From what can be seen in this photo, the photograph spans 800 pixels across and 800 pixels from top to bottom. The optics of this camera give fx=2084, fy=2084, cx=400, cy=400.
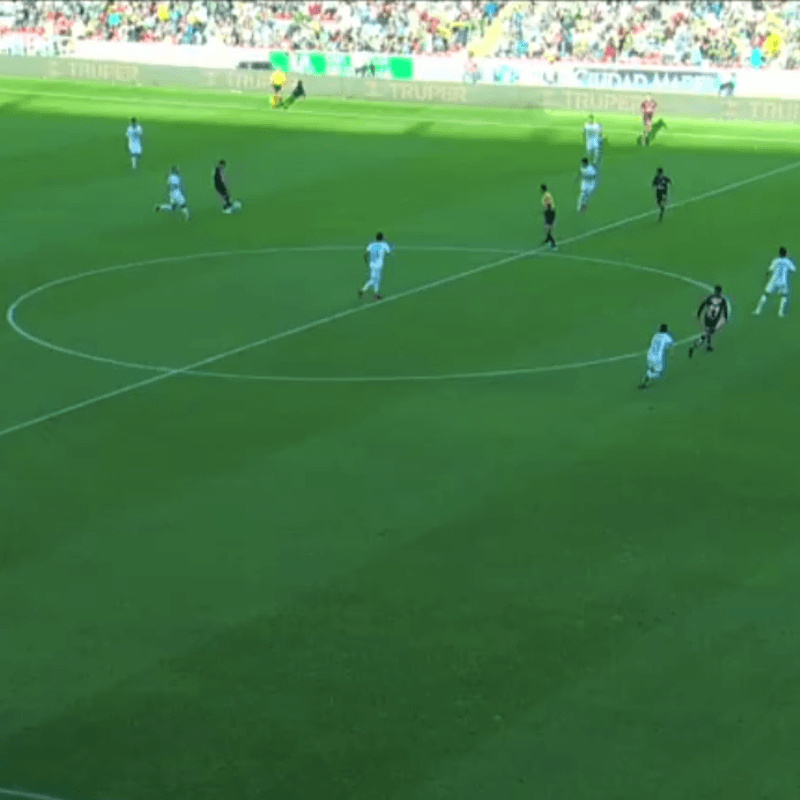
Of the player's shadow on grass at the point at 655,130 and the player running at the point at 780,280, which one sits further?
the player's shadow on grass at the point at 655,130

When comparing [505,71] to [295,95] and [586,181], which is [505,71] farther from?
[586,181]

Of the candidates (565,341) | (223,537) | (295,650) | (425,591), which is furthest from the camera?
(565,341)

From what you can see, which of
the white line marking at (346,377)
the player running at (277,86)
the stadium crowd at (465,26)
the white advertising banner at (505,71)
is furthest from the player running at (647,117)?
the white line marking at (346,377)

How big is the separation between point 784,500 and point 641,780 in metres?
9.59

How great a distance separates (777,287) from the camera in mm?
41625

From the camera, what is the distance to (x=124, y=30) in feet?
292

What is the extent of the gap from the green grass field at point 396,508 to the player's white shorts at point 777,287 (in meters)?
0.58

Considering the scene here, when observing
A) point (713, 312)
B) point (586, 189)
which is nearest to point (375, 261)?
point (713, 312)

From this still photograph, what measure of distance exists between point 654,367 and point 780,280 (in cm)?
633

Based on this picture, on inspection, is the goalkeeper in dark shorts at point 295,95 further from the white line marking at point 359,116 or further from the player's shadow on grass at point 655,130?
the player's shadow on grass at point 655,130

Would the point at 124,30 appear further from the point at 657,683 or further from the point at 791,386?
the point at 657,683

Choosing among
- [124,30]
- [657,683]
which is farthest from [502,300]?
[124,30]

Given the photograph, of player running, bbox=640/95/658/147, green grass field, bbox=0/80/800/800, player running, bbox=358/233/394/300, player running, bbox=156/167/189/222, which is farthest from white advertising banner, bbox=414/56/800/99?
player running, bbox=358/233/394/300

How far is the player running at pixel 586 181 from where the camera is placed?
5353 centimetres
